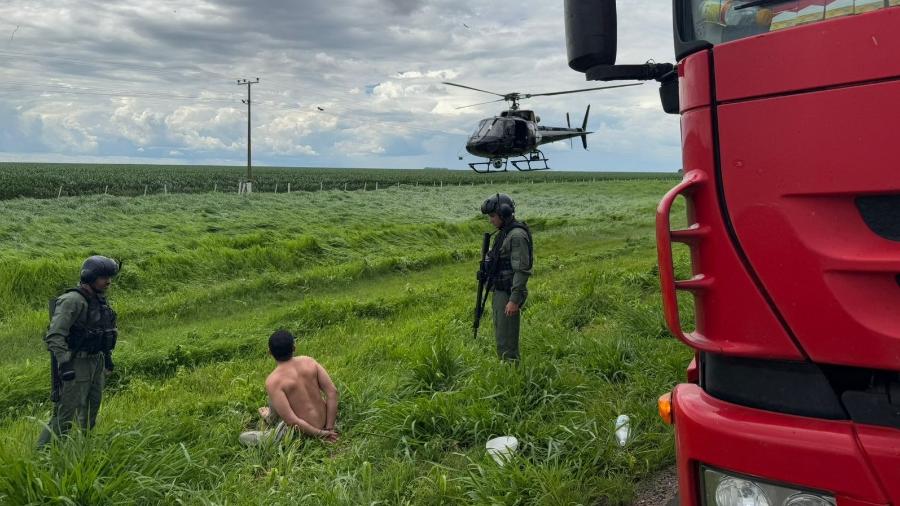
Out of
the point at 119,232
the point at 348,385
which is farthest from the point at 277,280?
the point at 348,385

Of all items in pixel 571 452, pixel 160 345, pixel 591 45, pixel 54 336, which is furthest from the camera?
pixel 160 345

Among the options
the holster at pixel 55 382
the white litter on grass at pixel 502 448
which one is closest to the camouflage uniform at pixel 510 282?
the white litter on grass at pixel 502 448

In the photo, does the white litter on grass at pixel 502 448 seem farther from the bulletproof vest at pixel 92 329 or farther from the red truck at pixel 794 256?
the bulletproof vest at pixel 92 329

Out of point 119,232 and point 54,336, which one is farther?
point 119,232

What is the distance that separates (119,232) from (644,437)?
17753mm

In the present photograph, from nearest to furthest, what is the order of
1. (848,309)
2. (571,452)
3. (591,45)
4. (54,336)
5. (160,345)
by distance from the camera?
(848,309), (591,45), (571,452), (54,336), (160,345)

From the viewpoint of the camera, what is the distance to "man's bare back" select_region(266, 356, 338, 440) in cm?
525

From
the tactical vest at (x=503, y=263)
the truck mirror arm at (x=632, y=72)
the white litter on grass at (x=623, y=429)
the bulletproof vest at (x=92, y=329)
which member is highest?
the truck mirror arm at (x=632, y=72)

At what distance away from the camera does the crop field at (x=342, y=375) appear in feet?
12.8

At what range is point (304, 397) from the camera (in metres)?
5.35

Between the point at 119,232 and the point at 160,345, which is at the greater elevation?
the point at 119,232

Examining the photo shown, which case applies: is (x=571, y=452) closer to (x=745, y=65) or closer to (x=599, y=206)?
(x=745, y=65)

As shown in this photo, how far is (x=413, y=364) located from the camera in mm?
6000

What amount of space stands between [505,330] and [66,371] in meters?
3.61
